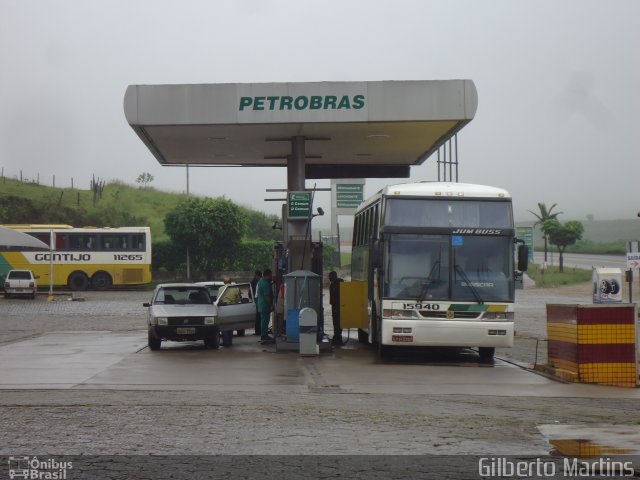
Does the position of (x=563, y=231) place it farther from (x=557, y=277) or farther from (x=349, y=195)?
(x=349, y=195)

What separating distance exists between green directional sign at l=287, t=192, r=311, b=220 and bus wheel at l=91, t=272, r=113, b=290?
3814 centimetres

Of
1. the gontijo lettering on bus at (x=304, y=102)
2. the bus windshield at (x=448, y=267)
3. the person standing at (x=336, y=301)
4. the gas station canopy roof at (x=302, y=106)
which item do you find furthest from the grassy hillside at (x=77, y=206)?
the bus windshield at (x=448, y=267)

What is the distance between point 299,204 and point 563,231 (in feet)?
Result: 251

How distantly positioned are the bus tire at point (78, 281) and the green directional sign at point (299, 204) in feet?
126

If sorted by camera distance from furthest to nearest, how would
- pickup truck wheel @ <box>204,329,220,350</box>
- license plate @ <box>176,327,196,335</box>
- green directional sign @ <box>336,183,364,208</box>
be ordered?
green directional sign @ <box>336,183,364,208</box>, pickup truck wheel @ <box>204,329,220,350</box>, license plate @ <box>176,327,196,335</box>

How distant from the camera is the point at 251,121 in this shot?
21.0m

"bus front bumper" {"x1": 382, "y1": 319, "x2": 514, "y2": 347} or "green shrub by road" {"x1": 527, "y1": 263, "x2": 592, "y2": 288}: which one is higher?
"green shrub by road" {"x1": 527, "y1": 263, "x2": 592, "y2": 288}

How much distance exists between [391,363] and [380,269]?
196cm

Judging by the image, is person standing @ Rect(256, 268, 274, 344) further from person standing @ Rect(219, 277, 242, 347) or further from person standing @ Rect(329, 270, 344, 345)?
person standing @ Rect(329, 270, 344, 345)

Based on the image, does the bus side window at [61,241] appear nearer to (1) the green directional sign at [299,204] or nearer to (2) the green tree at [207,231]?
(2) the green tree at [207,231]

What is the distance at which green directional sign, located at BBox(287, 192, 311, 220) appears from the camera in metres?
22.3

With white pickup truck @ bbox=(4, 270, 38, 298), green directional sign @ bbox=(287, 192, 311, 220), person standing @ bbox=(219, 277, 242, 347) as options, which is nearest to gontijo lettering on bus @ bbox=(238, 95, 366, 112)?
green directional sign @ bbox=(287, 192, 311, 220)

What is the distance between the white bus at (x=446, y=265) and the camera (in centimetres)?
1847

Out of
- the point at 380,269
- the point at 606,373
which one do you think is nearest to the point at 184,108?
the point at 380,269
